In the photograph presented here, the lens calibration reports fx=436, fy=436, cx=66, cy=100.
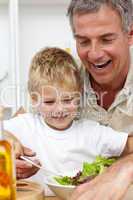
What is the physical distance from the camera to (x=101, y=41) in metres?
1.68

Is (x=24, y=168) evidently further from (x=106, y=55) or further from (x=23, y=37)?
(x=23, y=37)

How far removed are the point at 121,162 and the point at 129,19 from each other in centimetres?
86

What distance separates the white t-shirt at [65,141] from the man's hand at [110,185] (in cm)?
49

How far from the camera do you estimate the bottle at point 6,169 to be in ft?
2.63

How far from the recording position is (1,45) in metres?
2.71

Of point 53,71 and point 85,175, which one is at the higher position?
point 53,71

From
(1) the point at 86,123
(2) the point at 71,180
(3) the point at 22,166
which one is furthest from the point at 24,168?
(1) the point at 86,123

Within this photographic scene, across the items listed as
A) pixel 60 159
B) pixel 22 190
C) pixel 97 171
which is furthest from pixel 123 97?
pixel 22 190

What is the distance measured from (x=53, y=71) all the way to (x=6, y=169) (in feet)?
2.45

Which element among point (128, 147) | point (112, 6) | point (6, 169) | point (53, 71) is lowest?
point (128, 147)

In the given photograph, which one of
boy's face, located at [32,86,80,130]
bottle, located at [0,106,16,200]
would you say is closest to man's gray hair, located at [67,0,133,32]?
boy's face, located at [32,86,80,130]

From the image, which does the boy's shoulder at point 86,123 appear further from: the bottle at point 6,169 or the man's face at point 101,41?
the bottle at point 6,169

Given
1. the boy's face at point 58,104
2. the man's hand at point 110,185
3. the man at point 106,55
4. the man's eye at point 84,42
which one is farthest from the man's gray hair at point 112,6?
the man's hand at point 110,185

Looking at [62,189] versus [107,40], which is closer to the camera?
[62,189]
